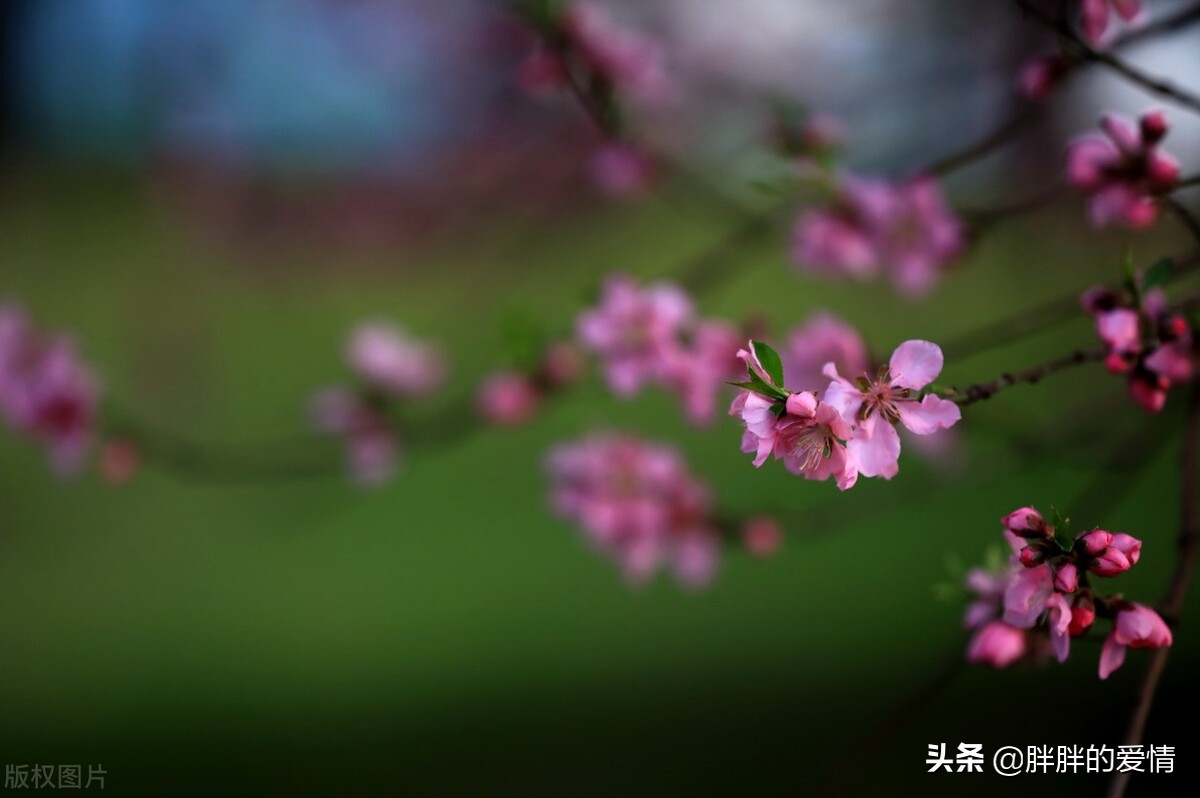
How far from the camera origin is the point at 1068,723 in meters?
1.91

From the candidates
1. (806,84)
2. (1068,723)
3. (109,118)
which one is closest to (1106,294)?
(1068,723)

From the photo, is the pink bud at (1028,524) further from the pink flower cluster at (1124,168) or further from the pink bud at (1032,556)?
the pink flower cluster at (1124,168)

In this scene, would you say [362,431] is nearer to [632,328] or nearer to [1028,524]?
[632,328]

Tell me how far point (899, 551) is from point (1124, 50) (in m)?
2.52

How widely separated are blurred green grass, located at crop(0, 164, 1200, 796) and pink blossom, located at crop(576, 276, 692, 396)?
0.04 m

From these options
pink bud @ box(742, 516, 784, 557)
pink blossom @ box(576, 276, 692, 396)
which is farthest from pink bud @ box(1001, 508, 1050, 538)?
pink bud @ box(742, 516, 784, 557)

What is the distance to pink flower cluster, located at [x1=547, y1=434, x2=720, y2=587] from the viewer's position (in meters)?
1.17

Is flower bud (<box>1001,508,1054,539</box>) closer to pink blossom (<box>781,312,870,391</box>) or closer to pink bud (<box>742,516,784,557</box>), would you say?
pink blossom (<box>781,312,870,391</box>)

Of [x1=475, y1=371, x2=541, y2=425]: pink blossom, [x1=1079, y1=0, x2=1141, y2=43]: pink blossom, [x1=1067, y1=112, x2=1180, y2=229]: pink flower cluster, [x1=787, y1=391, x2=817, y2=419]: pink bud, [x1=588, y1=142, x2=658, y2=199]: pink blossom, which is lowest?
[x1=787, y1=391, x2=817, y2=419]: pink bud

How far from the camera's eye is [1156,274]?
24.2 inches

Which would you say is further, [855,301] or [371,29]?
[855,301]

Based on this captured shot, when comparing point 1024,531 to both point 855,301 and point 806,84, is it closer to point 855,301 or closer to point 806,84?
point 806,84

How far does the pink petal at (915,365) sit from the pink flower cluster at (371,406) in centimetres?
91

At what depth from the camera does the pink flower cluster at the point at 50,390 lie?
1195mm
